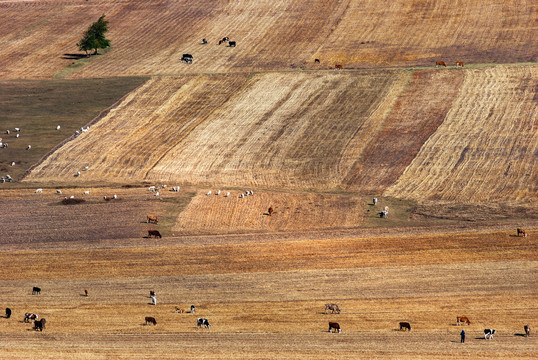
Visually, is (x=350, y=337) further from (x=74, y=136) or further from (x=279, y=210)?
(x=74, y=136)

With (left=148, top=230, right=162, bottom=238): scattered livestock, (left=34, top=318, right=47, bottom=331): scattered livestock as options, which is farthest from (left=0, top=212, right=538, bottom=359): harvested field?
(left=148, top=230, right=162, bottom=238): scattered livestock

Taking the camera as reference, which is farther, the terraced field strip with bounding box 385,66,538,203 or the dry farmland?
A: the terraced field strip with bounding box 385,66,538,203

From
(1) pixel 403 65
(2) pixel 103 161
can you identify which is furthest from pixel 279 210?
(1) pixel 403 65

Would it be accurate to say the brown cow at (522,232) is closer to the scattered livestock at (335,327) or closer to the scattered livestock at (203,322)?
the scattered livestock at (335,327)

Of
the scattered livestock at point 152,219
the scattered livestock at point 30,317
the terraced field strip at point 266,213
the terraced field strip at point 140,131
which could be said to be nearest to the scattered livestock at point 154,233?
the terraced field strip at point 266,213

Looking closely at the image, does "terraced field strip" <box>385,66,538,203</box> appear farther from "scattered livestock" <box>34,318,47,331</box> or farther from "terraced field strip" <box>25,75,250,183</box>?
"scattered livestock" <box>34,318,47,331</box>

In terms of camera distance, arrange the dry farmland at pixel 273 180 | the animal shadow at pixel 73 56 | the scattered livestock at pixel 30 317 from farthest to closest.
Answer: the animal shadow at pixel 73 56, the scattered livestock at pixel 30 317, the dry farmland at pixel 273 180
